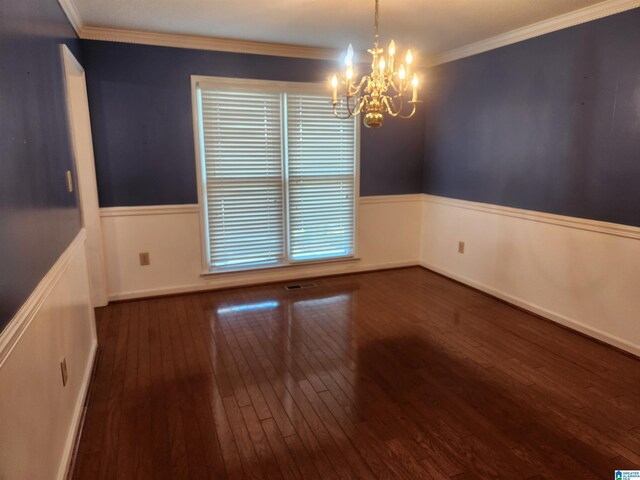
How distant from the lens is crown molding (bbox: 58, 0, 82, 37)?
276 centimetres

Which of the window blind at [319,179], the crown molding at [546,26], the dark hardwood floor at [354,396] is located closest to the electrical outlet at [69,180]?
the dark hardwood floor at [354,396]

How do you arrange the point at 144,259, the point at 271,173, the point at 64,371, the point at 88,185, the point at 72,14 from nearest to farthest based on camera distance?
the point at 64,371 → the point at 72,14 → the point at 88,185 → the point at 144,259 → the point at 271,173

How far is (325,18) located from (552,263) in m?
2.67

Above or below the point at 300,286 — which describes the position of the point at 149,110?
above

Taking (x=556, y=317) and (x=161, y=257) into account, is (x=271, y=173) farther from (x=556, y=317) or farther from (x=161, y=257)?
(x=556, y=317)

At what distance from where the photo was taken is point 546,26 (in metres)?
3.34

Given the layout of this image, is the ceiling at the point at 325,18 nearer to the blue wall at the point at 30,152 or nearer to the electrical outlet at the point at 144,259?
the blue wall at the point at 30,152

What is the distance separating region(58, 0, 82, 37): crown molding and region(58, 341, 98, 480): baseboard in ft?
7.56

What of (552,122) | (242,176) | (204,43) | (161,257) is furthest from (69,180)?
(552,122)

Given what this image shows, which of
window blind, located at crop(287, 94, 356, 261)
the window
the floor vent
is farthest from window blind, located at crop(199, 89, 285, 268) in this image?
the floor vent

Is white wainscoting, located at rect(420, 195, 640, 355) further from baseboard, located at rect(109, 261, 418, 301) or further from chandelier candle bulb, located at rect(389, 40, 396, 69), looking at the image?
chandelier candle bulb, located at rect(389, 40, 396, 69)

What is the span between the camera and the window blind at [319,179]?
172 inches

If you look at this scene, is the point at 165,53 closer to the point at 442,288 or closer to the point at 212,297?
the point at 212,297

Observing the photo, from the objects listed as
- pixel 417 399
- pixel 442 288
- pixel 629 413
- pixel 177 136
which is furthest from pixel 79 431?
pixel 442 288
